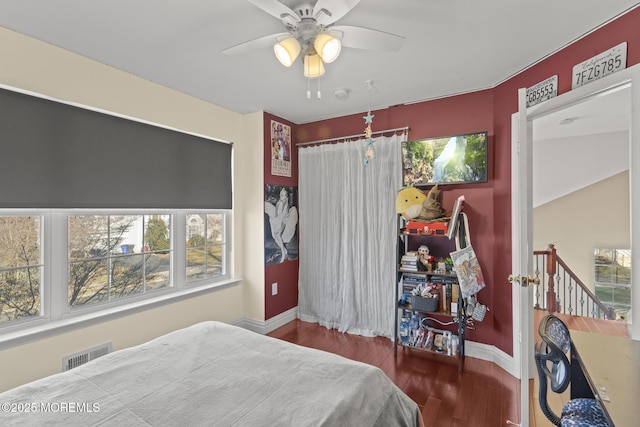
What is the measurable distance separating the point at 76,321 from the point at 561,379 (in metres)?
2.93

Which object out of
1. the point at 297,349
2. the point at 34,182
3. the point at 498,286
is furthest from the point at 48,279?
the point at 498,286

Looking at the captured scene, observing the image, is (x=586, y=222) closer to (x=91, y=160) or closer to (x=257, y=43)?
(x=257, y=43)

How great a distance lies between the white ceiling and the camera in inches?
63.0

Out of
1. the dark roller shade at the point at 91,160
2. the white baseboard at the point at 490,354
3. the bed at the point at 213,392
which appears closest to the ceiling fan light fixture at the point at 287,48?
the bed at the point at 213,392

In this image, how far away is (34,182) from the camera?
1892mm

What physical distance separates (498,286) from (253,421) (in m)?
2.41

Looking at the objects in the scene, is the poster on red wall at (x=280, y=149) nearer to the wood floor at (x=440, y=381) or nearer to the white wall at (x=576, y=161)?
the wood floor at (x=440, y=381)

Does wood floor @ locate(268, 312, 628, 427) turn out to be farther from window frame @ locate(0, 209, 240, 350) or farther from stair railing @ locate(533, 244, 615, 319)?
window frame @ locate(0, 209, 240, 350)

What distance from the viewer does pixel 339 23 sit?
5.81ft

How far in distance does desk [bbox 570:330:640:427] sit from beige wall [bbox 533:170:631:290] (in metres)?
2.97

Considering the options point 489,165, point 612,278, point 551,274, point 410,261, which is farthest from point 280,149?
point 612,278

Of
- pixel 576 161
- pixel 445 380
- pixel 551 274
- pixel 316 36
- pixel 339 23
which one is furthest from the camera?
pixel 576 161

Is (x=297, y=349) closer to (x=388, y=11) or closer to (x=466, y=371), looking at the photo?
(x=466, y=371)

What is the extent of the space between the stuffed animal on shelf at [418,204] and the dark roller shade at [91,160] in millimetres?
1996
